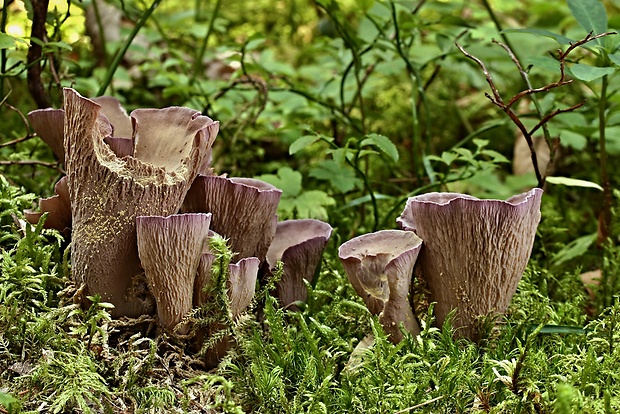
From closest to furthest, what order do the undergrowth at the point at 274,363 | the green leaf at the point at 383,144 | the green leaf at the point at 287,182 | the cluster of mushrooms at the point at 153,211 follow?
the undergrowth at the point at 274,363 → the cluster of mushrooms at the point at 153,211 → the green leaf at the point at 383,144 → the green leaf at the point at 287,182

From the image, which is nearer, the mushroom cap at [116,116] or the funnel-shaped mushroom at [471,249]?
the funnel-shaped mushroom at [471,249]

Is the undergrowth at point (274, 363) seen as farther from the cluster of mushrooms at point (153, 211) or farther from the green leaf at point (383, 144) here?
the green leaf at point (383, 144)

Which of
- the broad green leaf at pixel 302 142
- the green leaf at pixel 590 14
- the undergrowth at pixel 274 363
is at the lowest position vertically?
the undergrowth at pixel 274 363

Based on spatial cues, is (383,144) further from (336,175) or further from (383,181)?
(383,181)

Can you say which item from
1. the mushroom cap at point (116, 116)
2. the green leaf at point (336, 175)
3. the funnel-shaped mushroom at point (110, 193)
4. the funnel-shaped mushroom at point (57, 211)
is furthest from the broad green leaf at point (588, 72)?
the funnel-shaped mushroom at point (57, 211)

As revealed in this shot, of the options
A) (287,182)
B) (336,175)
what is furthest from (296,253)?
(336,175)

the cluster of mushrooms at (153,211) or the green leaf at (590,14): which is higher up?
the green leaf at (590,14)

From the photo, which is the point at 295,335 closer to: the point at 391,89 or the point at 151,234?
the point at 151,234
